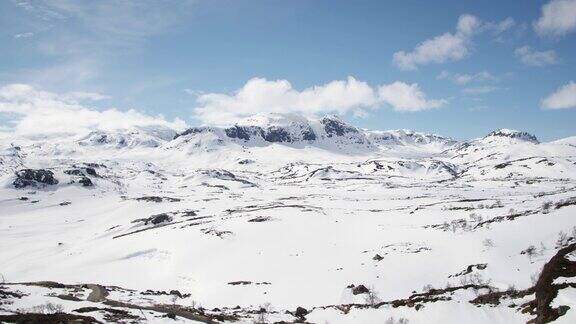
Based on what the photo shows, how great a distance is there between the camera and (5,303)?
91.9 ft

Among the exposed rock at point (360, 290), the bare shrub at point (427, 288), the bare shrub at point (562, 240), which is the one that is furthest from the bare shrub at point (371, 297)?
the bare shrub at point (562, 240)

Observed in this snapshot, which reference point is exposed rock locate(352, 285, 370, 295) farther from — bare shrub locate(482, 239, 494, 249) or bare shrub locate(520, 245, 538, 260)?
bare shrub locate(482, 239, 494, 249)

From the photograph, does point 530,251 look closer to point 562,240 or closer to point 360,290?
point 562,240

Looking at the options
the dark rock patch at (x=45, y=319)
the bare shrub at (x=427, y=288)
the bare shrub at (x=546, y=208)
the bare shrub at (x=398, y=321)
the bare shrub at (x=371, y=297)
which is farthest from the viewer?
the bare shrub at (x=546, y=208)

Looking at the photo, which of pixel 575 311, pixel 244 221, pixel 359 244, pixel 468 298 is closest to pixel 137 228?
pixel 244 221

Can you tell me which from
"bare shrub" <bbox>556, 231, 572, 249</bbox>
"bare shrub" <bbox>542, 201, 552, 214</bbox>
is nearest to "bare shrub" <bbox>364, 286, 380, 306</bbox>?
"bare shrub" <bbox>556, 231, 572, 249</bbox>

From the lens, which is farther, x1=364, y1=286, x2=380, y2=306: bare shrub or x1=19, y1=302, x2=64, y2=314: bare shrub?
x1=364, y1=286, x2=380, y2=306: bare shrub

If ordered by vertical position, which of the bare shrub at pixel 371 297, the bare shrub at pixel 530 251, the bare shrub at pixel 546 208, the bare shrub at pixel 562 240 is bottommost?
the bare shrub at pixel 371 297

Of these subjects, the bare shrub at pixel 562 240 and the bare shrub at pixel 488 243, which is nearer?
the bare shrub at pixel 562 240

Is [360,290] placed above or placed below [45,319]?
below

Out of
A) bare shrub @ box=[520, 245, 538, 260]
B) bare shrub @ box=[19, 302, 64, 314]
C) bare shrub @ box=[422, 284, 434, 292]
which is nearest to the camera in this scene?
bare shrub @ box=[19, 302, 64, 314]

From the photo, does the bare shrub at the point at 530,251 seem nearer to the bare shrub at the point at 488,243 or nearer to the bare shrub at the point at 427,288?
the bare shrub at the point at 488,243

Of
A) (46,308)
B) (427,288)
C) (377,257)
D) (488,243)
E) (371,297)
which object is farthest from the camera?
(377,257)

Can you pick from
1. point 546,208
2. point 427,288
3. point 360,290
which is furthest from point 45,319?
point 546,208
